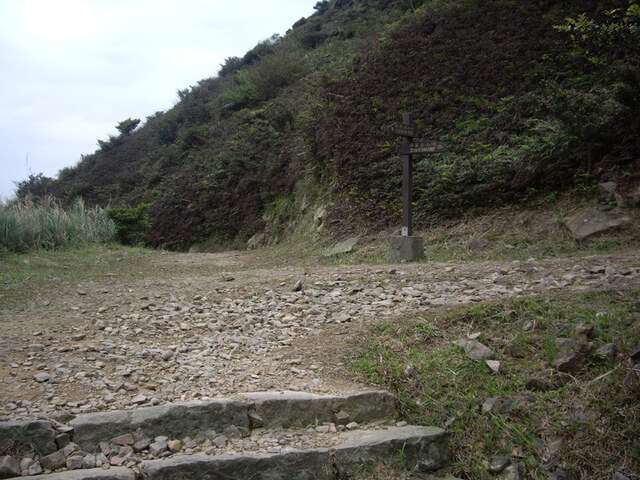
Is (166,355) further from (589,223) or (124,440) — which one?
(589,223)

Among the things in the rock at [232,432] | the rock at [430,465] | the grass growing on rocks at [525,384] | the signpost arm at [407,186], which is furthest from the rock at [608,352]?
the signpost arm at [407,186]

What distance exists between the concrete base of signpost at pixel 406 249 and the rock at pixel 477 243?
0.78m

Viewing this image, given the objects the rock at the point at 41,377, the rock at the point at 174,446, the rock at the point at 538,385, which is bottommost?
the rock at the point at 538,385

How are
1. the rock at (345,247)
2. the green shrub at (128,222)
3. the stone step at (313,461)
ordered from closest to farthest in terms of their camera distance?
the stone step at (313,461) → the rock at (345,247) → the green shrub at (128,222)

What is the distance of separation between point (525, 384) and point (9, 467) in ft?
9.63

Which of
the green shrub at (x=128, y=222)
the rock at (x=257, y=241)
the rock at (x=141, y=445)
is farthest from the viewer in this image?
the green shrub at (x=128, y=222)

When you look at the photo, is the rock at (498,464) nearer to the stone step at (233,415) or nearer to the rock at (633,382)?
the stone step at (233,415)

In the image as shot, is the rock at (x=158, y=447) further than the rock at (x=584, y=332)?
No

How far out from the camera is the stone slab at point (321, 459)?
2.28 m

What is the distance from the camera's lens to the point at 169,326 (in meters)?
4.41

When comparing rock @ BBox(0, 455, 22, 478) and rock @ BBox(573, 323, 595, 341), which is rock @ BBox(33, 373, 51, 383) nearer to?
rock @ BBox(0, 455, 22, 478)

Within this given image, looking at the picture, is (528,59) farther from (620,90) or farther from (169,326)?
(169,326)

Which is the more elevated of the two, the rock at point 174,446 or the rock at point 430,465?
the rock at point 174,446

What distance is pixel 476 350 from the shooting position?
10.8 feet
